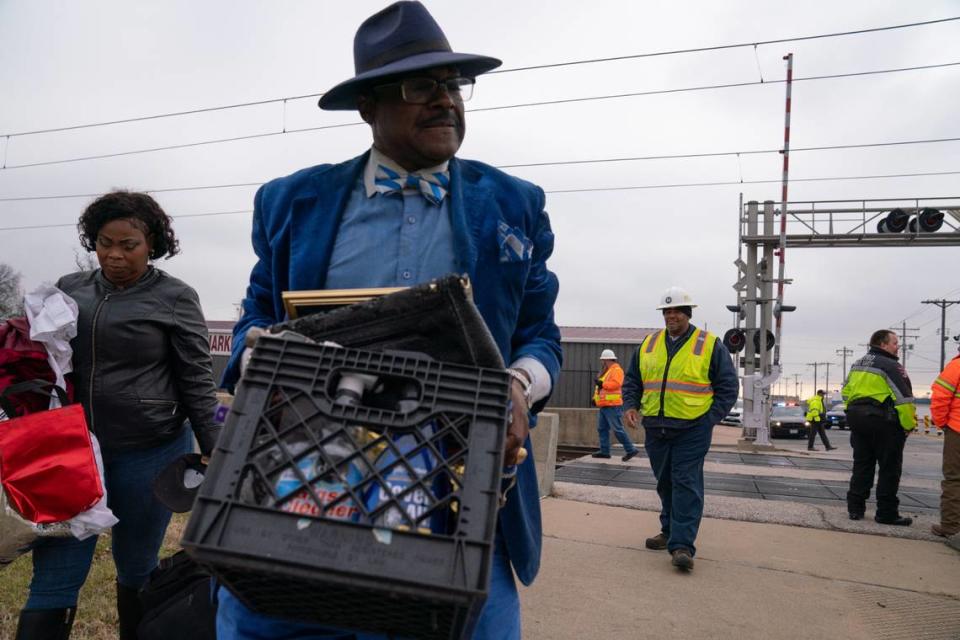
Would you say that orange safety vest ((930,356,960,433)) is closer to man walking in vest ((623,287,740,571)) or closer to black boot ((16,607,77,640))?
man walking in vest ((623,287,740,571))

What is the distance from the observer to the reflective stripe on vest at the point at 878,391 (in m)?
6.85

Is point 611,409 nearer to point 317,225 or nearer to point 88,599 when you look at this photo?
point 88,599

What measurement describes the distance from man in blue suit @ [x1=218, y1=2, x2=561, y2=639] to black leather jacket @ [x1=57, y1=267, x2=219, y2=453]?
141 centimetres

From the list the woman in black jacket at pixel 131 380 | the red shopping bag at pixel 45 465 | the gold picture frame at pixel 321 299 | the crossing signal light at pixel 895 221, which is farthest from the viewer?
the crossing signal light at pixel 895 221

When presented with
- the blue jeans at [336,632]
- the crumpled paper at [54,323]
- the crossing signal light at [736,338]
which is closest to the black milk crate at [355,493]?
the blue jeans at [336,632]

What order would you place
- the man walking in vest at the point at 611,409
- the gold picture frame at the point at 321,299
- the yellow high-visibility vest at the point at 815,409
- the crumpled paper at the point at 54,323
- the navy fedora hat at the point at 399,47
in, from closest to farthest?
the gold picture frame at the point at 321,299 < the navy fedora hat at the point at 399,47 < the crumpled paper at the point at 54,323 < the man walking in vest at the point at 611,409 < the yellow high-visibility vest at the point at 815,409

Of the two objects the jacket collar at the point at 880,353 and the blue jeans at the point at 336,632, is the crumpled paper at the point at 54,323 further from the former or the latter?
the jacket collar at the point at 880,353

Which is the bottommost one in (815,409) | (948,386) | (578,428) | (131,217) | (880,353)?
(578,428)

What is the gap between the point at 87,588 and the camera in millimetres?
4031

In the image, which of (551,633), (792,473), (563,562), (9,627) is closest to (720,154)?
(792,473)

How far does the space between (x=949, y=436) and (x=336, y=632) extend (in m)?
6.74

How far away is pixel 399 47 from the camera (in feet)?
5.37

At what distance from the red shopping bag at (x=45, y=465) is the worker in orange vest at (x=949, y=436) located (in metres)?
6.60

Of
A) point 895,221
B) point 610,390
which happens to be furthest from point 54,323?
point 895,221
